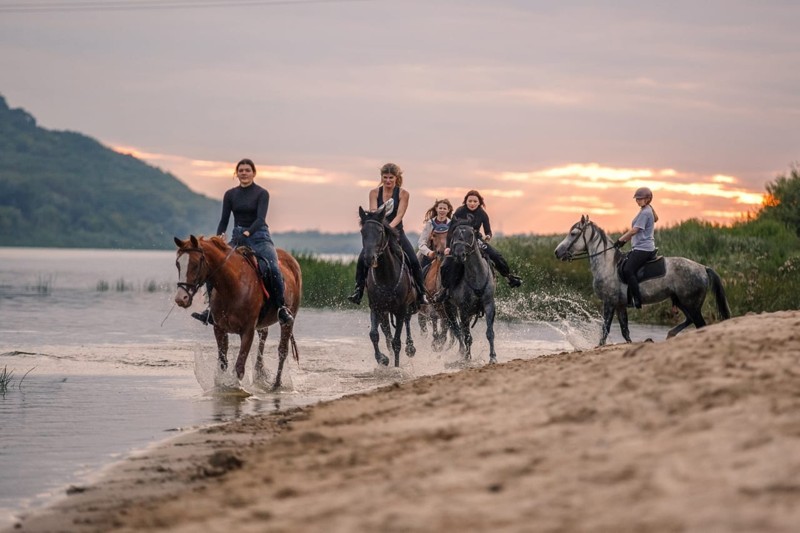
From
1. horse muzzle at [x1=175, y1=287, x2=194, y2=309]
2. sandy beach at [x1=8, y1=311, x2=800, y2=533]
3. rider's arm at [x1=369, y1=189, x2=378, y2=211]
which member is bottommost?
sandy beach at [x1=8, y1=311, x2=800, y2=533]

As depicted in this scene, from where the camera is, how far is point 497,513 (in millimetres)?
5648

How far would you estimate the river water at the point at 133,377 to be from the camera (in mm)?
9617

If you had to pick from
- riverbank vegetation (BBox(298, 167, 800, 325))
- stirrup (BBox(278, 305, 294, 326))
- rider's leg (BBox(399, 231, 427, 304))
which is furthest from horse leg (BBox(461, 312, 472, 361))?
riverbank vegetation (BBox(298, 167, 800, 325))

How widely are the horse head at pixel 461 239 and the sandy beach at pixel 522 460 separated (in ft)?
21.4

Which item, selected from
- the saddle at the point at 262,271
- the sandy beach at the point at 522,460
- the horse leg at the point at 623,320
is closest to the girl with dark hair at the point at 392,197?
the saddle at the point at 262,271

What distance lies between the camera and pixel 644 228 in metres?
17.9

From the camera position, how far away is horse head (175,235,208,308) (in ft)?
41.0

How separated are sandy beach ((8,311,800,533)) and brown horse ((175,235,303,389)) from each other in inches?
115

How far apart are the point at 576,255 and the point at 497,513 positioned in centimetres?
1423

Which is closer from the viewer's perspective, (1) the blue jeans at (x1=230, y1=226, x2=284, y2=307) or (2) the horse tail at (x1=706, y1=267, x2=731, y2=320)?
(1) the blue jeans at (x1=230, y1=226, x2=284, y2=307)

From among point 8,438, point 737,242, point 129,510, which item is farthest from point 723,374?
point 737,242

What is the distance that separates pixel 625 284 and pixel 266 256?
675cm

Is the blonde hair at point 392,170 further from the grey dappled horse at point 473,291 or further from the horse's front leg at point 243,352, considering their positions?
the horse's front leg at point 243,352

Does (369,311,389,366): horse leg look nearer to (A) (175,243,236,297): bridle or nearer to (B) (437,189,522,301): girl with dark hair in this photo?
(B) (437,189,522,301): girl with dark hair
